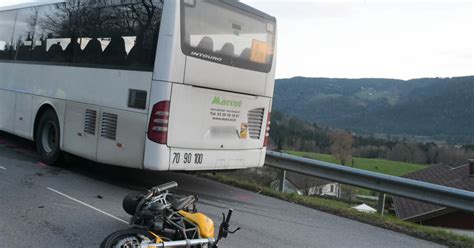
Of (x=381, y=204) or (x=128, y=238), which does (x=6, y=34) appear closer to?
(x=128, y=238)

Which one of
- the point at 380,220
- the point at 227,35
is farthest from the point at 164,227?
the point at 380,220

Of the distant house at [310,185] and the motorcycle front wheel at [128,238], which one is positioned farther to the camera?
the distant house at [310,185]

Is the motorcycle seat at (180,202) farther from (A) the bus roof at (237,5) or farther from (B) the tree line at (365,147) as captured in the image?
(B) the tree line at (365,147)

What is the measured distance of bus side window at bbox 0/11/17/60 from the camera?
1029cm

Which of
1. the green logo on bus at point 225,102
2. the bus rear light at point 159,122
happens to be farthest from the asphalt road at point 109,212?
the green logo on bus at point 225,102

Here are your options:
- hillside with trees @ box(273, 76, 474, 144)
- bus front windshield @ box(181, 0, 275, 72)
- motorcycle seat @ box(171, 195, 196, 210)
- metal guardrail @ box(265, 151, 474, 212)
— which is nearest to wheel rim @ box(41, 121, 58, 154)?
bus front windshield @ box(181, 0, 275, 72)

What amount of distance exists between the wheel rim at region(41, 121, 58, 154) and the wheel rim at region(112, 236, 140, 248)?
5674 mm

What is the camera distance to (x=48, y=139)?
912 centimetres

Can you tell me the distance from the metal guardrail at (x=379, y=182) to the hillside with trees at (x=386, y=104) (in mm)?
63615

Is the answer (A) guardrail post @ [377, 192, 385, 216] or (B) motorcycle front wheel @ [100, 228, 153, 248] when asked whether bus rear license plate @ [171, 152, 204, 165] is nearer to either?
(B) motorcycle front wheel @ [100, 228, 153, 248]

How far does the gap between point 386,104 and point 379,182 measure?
112298 millimetres

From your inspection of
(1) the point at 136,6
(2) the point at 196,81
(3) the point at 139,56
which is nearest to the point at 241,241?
(2) the point at 196,81

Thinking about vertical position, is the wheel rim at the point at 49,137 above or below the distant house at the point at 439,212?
above

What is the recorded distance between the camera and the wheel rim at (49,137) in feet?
29.5
